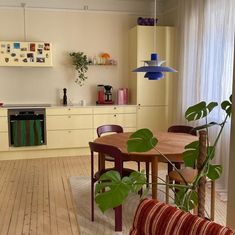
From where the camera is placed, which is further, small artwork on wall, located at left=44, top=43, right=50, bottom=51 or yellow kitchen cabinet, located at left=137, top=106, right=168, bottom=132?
yellow kitchen cabinet, located at left=137, top=106, right=168, bottom=132

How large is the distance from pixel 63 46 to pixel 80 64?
477mm

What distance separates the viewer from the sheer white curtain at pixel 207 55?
3.74 m

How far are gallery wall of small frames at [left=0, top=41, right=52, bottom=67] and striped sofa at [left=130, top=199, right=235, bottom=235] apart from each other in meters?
4.30

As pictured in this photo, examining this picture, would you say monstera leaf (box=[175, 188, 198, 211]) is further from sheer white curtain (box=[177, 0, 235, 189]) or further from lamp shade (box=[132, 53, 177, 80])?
sheer white curtain (box=[177, 0, 235, 189])

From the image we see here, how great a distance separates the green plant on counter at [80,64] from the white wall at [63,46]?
0.10m

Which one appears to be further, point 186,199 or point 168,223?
point 186,199

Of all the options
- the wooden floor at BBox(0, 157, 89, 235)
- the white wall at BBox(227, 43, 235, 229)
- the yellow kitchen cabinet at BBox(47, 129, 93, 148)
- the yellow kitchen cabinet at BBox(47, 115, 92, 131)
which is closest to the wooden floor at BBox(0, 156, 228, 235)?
the wooden floor at BBox(0, 157, 89, 235)

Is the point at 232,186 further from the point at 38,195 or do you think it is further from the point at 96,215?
the point at 38,195

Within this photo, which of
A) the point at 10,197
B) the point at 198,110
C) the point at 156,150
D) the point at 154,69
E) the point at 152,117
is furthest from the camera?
the point at 152,117

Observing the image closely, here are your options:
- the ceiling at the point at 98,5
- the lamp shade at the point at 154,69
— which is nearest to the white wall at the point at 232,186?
the lamp shade at the point at 154,69

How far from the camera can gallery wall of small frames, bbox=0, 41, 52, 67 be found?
5184 mm

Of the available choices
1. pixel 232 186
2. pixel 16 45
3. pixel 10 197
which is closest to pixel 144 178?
pixel 232 186

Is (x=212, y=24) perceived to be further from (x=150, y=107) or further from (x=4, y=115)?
(x=4, y=115)

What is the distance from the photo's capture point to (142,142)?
181cm
